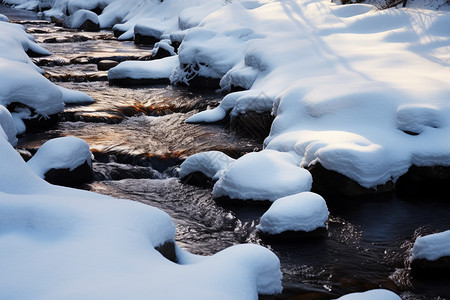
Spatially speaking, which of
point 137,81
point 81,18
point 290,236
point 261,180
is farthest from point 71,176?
point 81,18

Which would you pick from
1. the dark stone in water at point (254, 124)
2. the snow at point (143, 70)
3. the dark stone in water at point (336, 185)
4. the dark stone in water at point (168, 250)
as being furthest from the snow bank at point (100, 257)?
the snow at point (143, 70)

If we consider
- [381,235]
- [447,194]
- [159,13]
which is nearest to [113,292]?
[381,235]

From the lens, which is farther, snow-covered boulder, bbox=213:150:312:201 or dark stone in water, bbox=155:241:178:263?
snow-covered boulder, bbox=213:150:312:201

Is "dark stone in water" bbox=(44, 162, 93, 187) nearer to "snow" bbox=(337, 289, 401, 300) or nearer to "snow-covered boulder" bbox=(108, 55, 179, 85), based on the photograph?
"snow" bbox=(337, 289, 401, 300)

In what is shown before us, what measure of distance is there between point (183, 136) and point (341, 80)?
9.00 feet

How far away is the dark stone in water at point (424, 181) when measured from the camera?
6.80 meters

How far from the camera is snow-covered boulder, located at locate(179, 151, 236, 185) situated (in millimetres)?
7090

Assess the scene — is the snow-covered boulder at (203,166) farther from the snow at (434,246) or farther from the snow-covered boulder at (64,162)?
the snow at (434,246)

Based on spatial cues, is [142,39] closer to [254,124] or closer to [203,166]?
[254,124]

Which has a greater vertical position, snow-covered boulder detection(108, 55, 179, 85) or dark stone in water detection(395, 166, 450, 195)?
dark stone in water detection(395, 166, 450, 195)

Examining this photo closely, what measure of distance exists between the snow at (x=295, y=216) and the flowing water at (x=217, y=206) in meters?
0.16

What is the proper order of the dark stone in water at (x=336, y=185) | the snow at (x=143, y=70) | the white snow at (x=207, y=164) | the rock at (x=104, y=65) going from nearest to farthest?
the dark stone in water at (x=336, y=185) → the white snow at (x=207, y=164) → the snow at (x=143, y=70) → the rock at (x=104, y=65)

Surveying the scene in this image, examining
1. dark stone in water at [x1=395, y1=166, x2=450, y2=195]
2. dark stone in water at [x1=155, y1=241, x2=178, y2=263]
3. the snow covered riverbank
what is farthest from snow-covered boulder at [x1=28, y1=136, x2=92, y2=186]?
dark stone in water at [x1=395, y1=166, x2=450, y2=195]

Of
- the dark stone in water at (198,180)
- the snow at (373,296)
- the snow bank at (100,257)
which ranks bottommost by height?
the dark stone in water at (198,180)
